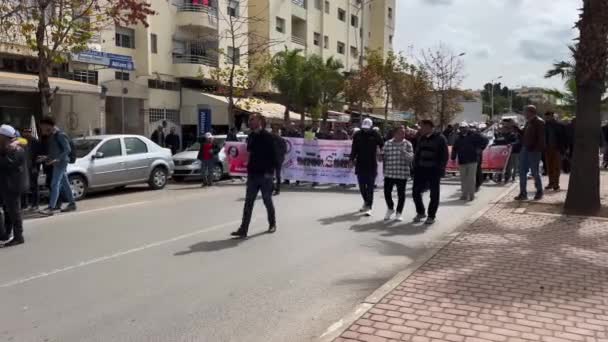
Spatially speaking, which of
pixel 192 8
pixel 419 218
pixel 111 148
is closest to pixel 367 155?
pixel 419 218

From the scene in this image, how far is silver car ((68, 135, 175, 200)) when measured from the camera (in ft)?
44.1

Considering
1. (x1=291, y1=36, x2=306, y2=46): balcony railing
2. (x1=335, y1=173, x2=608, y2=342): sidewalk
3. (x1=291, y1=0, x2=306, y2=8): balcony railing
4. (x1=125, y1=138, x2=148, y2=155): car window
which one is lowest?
(x1=335, y1=173, x2=608, y2=342): sidewalk

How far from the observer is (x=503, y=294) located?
17.9ft

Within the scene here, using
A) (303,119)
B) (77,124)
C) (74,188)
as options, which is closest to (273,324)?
(74,188)

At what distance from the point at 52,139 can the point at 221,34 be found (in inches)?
913

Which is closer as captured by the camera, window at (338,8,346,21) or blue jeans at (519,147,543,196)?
blue jeans at (519,147,543,196)

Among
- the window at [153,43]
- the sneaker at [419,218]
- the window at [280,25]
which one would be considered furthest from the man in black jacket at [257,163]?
the window at [280,25]

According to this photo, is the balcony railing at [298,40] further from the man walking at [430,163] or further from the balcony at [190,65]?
the man walking at [430,163]

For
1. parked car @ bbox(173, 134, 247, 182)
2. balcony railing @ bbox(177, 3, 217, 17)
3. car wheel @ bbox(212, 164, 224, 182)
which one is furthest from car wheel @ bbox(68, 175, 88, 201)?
balcony railing @ bbox(177, 3, 217, 17)

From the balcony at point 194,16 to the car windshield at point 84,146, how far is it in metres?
18.3

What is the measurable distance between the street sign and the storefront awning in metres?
1.06

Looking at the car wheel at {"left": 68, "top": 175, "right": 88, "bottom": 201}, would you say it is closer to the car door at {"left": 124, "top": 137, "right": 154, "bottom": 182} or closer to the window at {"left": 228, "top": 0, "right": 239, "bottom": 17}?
the car door at {"left": 124, "top": 137, "right": 154, "bottom": 182}

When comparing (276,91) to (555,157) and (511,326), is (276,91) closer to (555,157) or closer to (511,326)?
(555,157)

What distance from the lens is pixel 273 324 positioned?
16.2 ft
